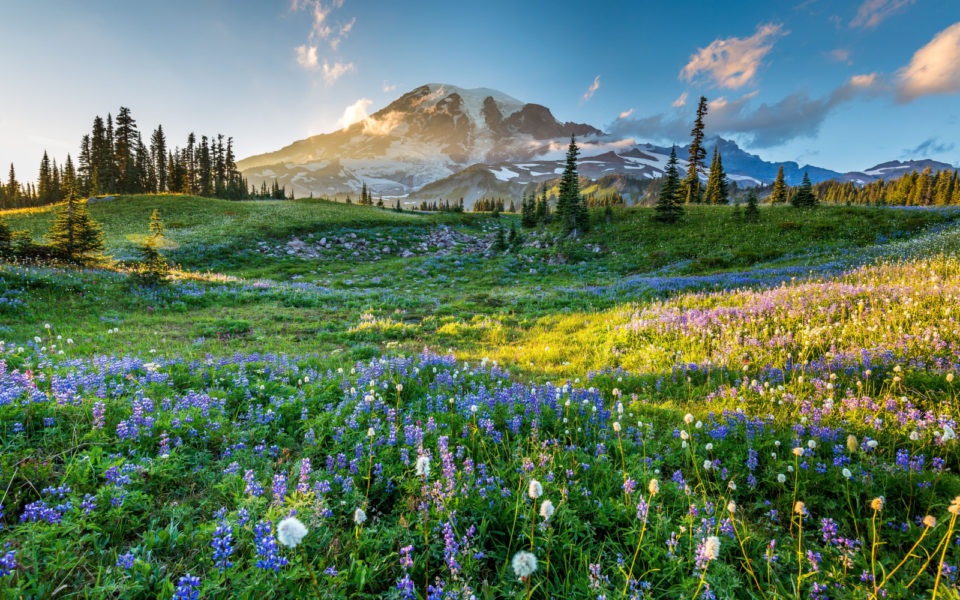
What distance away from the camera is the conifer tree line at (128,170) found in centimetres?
7525

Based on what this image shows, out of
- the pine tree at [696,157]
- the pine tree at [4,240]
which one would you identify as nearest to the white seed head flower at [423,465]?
the pine tree at [4,240]

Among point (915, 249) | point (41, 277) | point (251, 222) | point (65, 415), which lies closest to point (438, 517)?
point (65, 415)

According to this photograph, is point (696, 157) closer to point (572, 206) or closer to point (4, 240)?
point (572, 206)

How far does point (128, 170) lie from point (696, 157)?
11090 centimetres

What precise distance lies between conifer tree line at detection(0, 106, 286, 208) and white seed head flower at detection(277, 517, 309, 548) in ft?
308

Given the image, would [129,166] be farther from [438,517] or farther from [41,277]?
[438,517]

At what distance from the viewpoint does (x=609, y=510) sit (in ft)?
10.7

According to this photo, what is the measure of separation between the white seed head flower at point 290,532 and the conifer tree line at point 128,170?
9385 centimetres

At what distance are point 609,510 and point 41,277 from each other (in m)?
20.1

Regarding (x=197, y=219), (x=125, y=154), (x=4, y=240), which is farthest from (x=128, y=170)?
(x=4, y=240)

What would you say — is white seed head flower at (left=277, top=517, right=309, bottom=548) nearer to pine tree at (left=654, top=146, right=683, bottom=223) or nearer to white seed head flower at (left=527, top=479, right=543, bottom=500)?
white seed head flower at (left=527, top=479, right=543, bottom=500)

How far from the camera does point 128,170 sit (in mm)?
75250

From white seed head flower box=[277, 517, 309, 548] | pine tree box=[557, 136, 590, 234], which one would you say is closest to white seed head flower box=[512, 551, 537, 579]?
white seed head flower box=[277, 517, 309, 548]

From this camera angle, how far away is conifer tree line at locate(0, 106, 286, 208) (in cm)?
7525
